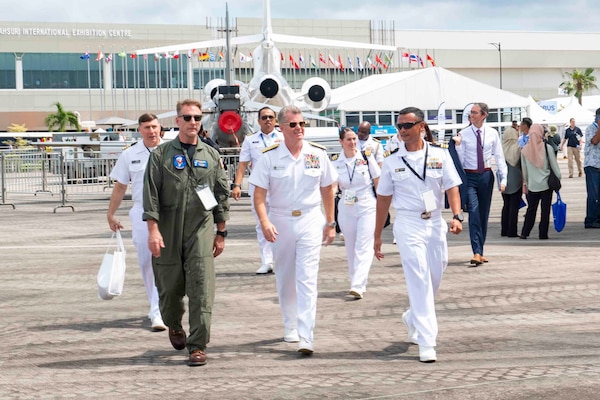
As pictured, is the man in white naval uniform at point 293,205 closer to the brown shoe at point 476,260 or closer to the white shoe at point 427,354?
the white shoe at point 427,354

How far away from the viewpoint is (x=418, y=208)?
7746mm

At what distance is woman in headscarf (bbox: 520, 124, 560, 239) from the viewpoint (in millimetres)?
16188

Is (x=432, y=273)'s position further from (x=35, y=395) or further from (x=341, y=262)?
(x=341, y=262)

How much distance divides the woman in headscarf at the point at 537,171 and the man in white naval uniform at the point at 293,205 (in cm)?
866

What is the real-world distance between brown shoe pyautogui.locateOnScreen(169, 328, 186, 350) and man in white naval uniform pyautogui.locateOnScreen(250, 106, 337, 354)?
0.86 meters

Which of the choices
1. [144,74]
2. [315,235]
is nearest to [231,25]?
[144,74]

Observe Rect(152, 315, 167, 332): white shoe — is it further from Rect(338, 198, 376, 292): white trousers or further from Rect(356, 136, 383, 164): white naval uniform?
Rect(356, 136, 383, 164): white naval uniform

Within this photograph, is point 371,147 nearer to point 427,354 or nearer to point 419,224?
point 419,224

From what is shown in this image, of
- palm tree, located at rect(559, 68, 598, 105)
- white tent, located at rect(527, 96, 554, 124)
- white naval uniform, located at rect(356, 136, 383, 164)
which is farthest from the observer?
palm tree, located at rect(559, 68, 598, 105)

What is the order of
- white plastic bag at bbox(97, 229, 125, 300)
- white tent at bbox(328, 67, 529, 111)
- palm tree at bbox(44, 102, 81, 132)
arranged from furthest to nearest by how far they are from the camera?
1. palm tree at bbox(44, 102, 81, 132)
2. white tent at bbox(328, 67, 529, 111)
3. white plastic bag at bbox(97, 229, 125, 300)

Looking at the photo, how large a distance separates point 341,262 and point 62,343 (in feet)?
19.4

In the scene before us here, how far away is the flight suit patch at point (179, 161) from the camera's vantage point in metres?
7.43

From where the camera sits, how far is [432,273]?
7852 millimetres

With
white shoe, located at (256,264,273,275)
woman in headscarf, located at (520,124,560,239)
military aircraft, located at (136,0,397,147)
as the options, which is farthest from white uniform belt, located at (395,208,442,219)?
military aircraft, located at (136,0,397,147)
